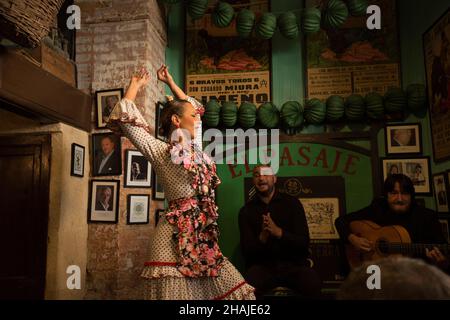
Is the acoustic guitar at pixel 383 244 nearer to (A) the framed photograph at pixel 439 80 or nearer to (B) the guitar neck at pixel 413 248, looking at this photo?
(B) the guitar neck at pixel 413 248

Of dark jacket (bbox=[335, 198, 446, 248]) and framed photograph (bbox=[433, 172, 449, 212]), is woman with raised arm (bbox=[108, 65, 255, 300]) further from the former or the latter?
framed photograph (bbox=[433, 172, 449, 212])

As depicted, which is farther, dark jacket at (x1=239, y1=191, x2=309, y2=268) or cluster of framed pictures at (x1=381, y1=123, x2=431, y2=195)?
cluster of framed pictures at (x1=381, y1=123, x2=431, y2=195)

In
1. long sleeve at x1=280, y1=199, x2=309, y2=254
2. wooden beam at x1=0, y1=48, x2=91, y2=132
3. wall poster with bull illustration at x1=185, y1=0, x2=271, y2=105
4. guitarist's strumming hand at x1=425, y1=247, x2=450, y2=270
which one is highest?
wall poster with bull illustration at x1=185, y1=0, x2=271, y2=105

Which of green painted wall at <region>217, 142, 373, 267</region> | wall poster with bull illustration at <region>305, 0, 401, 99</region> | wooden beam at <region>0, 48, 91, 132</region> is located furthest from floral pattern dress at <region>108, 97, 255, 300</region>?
wall poster with bull illustration at <region>305, 0, 401, 99</region>

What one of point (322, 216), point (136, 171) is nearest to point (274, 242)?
point (322, 216)

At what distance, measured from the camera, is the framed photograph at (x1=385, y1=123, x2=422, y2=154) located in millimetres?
3656

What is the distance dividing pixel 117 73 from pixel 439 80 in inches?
110

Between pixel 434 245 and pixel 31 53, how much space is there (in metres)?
3.25

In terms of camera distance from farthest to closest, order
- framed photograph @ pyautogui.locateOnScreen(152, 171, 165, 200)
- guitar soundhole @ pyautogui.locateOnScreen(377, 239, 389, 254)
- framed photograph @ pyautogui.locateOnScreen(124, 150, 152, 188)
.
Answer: framed photograph @ pyautogui.locateOnScreen(152, 171, 165, 200)
framed photograph @ pyautogui.locateOnScreen(124, 150, 152, 188)
guitar soundhole @ pyautogui.locateOnScreen(377, 239, 389, 254)

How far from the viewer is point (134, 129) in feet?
6.03

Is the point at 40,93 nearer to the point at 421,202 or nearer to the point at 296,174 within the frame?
the point at 296,174

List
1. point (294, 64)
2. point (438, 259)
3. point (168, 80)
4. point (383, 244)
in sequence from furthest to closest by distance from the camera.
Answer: point (294, 64) → point (383, 244) → point (438, 259) → point (168, 80)

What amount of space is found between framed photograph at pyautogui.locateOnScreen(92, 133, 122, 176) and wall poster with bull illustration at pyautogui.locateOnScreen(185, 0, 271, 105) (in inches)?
42.1
